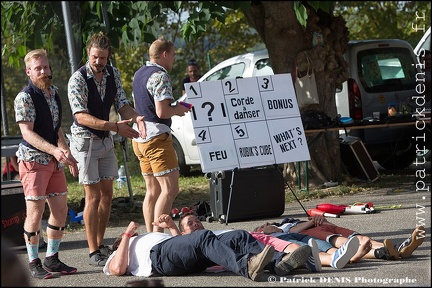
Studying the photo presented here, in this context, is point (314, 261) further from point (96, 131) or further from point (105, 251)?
point (96, 131)

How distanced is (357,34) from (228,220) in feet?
61.8

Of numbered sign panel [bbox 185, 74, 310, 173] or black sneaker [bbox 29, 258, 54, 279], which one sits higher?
numbered sign panel [bbox 185, 74, 310, 173]

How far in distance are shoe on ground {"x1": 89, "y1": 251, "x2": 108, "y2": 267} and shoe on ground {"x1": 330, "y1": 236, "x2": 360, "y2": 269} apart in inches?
83.0

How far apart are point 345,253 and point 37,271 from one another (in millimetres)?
2526

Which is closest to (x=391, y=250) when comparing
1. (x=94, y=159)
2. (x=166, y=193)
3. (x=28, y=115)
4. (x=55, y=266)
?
(x=166, y=193)

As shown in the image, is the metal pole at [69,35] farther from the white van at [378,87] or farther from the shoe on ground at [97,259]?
the white van at [378,87]

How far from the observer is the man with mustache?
26.3 feet

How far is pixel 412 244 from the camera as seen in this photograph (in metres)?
7.84

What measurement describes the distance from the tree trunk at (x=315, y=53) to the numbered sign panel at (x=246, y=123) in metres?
2.62

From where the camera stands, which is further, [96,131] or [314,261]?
[96,131]

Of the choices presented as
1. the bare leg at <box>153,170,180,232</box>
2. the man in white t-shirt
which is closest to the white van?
the bare leg at <box>153,170,180,232</box>

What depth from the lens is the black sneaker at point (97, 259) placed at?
8.57 meters

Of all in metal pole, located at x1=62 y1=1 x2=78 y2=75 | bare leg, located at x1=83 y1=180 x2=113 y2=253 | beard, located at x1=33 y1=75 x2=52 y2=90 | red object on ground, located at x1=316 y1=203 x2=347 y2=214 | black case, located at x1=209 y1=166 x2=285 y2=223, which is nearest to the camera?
beard, located at x1=33 y1=75 x2=52 y2=90

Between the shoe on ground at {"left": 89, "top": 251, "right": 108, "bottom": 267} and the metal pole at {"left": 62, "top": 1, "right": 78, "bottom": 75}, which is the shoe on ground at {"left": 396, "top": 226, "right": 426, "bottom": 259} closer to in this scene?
the shoe on ground at {"left": 89, "top": 251, "right": 108, "bottom": 267}
